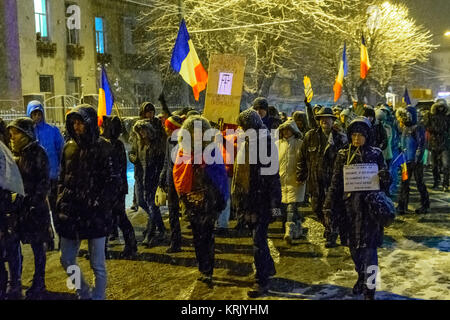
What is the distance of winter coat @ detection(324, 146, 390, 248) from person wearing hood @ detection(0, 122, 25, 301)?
330 centimetres

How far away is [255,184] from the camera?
19.0ft

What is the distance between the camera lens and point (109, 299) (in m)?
5.55

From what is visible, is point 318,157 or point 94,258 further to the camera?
point 318,157

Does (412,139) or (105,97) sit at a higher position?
(105,97)

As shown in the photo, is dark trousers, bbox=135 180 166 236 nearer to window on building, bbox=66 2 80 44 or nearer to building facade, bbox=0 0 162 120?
building facade, bbox=0 0 162 120

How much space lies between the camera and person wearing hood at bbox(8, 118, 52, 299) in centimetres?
550

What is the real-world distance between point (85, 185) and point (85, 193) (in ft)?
0.25

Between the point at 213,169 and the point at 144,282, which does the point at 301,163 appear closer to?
the point at 213,169

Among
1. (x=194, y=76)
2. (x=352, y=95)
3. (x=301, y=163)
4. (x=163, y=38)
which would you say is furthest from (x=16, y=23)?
(x=352, y=95)

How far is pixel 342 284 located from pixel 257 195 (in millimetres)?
1464

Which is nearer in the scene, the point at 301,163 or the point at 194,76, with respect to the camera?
the point at 301,163

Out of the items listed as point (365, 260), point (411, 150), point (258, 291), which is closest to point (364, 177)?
point (365, 260)

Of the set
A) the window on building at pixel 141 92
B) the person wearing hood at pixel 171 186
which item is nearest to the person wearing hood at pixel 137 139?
the person wearing hood at pixel 171 186

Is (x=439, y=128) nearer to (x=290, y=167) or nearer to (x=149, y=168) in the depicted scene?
(x=290, y=167)
